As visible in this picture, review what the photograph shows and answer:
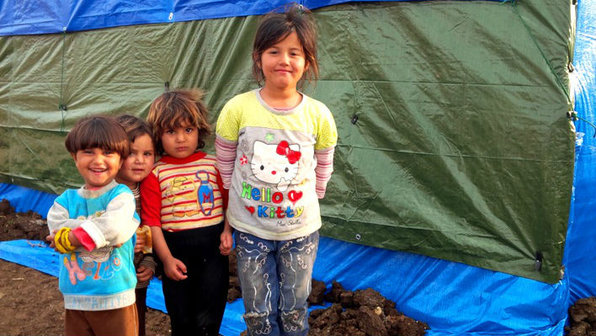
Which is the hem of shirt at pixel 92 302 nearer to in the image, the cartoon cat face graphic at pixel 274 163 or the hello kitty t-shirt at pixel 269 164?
the hello kitty t-shirt at pixel 269 164

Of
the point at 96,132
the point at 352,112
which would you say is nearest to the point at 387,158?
the point at 352,112

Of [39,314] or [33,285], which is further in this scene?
[33,285]

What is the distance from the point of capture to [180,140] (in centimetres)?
212

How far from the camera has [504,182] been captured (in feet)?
9.52

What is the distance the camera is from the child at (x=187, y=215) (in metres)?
2.12

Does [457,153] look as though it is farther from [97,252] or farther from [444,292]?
[97,252]

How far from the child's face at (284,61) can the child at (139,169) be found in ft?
1.99

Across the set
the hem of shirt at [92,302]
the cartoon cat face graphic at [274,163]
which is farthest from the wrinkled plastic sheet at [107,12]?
the hem of shirt at [92,302]

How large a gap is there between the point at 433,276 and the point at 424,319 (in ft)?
0.93

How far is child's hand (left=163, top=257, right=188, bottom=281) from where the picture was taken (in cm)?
207

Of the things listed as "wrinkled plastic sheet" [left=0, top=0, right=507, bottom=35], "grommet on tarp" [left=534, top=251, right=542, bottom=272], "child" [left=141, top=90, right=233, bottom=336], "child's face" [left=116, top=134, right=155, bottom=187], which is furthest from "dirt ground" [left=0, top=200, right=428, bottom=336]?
"wrinkled plastic sheet" [left=0, top=0, right=507, bottom=35]

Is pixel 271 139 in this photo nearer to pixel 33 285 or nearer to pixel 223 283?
pixel 223 283

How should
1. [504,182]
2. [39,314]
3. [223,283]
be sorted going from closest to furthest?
[223,283], [504,182], [39,314]

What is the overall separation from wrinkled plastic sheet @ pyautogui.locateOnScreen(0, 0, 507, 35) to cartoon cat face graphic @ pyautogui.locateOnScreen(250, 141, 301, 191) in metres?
1.68
